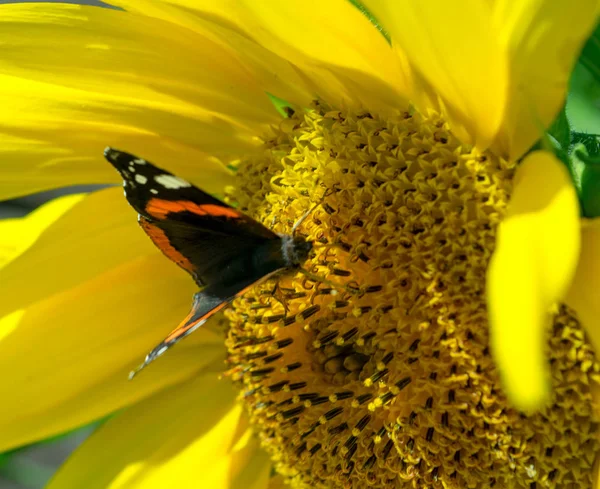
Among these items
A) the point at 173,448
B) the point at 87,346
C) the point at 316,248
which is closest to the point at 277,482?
the point at 173,448

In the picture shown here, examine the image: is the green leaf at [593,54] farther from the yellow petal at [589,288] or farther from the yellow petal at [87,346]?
the yellow petal at [87,346]

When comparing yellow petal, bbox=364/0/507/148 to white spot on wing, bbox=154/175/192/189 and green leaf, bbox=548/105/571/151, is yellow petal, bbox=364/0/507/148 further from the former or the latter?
white spot on wing, bbox=154/175/192/189

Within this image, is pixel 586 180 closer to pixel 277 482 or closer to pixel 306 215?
pixel 306 215

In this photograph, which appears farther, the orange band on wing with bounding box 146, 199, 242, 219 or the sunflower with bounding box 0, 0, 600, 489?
the orange band on wing with bounding box 146, 199, 242, 219

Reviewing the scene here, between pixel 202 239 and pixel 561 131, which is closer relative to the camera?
pixel 561 131

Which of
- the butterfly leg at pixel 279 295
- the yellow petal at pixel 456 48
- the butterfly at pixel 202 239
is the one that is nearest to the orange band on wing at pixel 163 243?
the butterfly at pixel 202 239

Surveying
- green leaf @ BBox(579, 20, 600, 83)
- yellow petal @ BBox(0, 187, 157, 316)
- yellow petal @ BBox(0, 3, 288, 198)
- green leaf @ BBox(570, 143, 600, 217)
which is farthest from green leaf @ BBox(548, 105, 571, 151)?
yellow petal @ BBox(0, 187, 157, 316)

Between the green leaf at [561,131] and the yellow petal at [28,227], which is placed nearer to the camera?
the green leaf at [561,131]

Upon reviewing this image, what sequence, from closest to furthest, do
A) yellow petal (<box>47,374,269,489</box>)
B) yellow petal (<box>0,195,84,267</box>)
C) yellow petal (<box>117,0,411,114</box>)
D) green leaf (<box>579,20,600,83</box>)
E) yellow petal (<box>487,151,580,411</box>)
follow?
yellow petal (<box>487,151,580,411</box>) < yellow petal (<box>117,0,411,114</box>) < green leaf (<box>579,20,600,83</box>) < yellow petal (<box>0,195,84,267</box>) < yellow petal (<box>47,374,269,489</box>)
